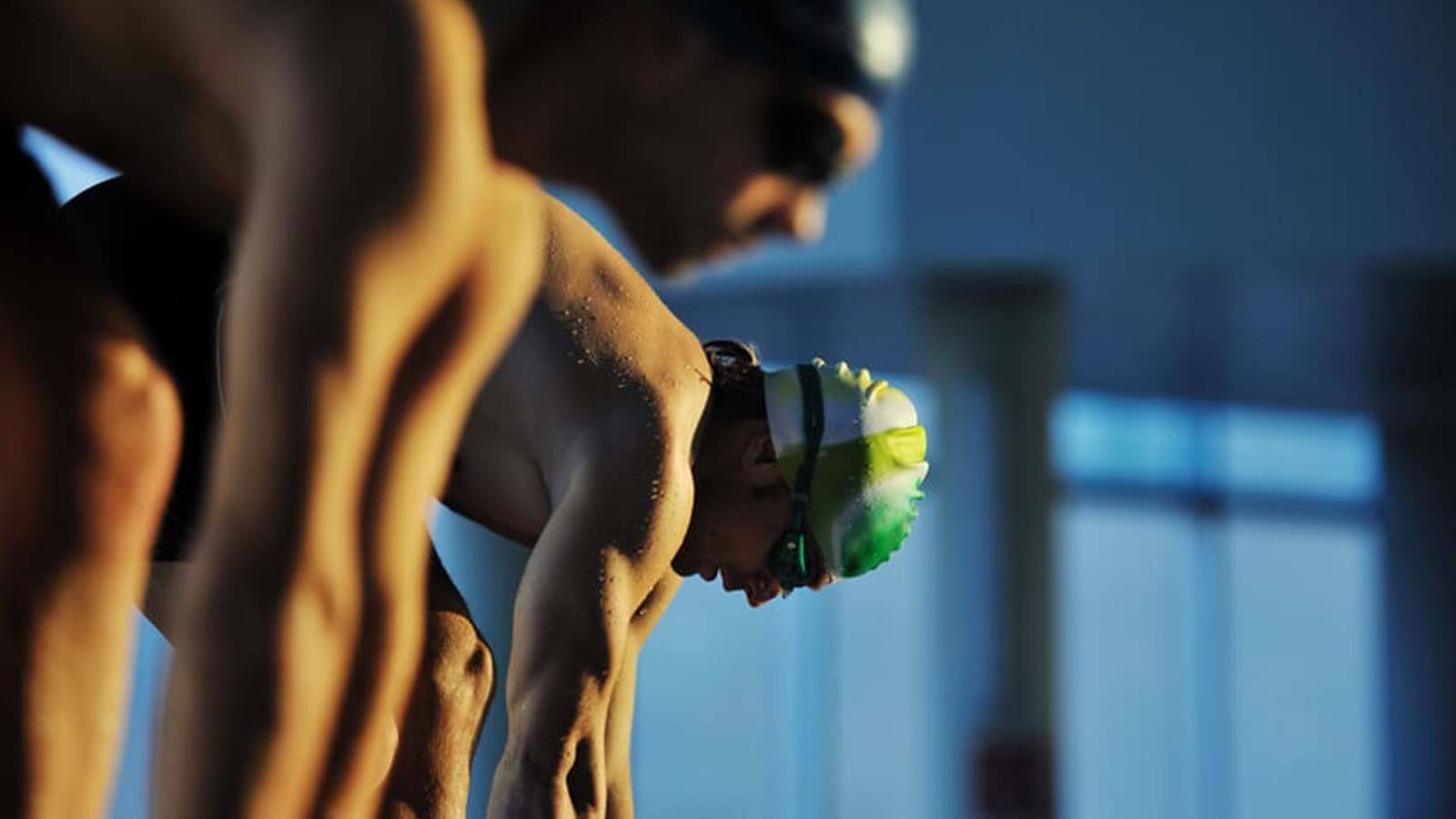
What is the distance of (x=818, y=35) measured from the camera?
5.24 feet

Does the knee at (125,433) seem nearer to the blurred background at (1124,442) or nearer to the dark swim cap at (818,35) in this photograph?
the blurred background at (1124,442)

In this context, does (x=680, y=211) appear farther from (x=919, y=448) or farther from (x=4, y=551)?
(x=919, y=448)

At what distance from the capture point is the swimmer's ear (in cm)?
326

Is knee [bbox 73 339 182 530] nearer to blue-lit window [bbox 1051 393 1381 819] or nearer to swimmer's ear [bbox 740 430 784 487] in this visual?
swimmer's ear [bbox 740 430 784 487]

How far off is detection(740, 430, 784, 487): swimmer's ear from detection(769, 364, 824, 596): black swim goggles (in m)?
0.04

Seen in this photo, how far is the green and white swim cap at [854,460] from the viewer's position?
3244mm

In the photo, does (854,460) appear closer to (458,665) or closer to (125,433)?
(458,665)

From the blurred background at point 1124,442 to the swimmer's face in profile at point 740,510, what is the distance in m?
0.94

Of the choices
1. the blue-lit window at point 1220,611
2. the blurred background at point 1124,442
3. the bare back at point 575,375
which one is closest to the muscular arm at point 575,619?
the bare back at point 575,375

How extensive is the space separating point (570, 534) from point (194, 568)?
1376 mm

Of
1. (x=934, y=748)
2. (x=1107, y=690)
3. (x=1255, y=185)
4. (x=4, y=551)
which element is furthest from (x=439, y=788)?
(x=1107, y=690)

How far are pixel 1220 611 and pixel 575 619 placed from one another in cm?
1341

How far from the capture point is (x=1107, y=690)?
50.4 feet

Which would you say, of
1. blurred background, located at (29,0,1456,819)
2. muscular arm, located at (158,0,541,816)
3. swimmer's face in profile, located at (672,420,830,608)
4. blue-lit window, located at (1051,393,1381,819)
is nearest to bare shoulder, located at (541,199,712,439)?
swimmer's face in profile, located at (672,420,830,608)
